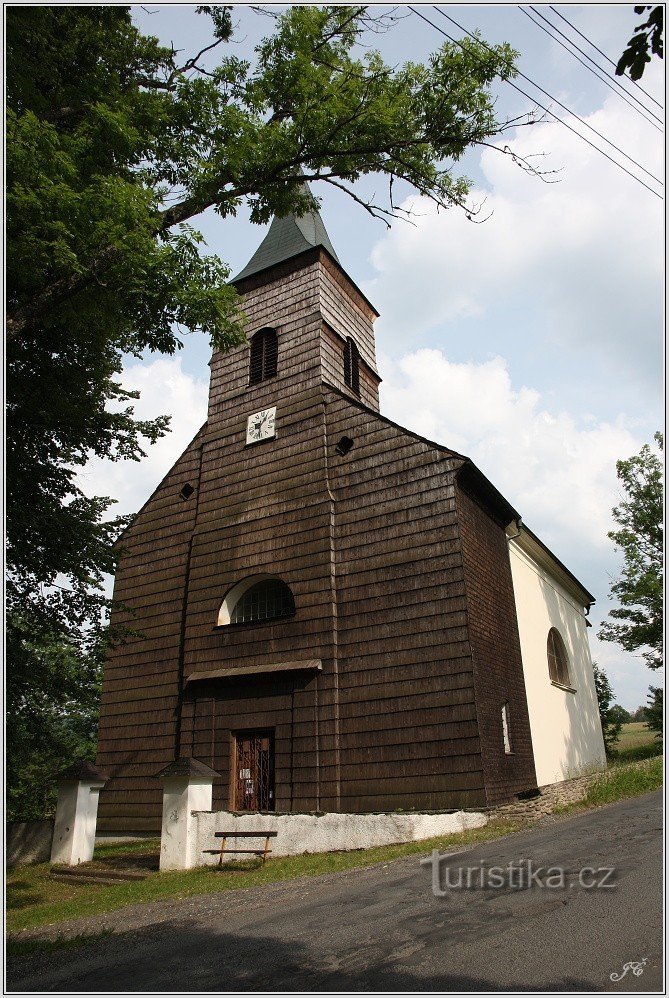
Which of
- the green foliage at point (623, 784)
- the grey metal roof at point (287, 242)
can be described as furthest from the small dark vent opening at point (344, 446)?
the green foliage at point (623, 784)

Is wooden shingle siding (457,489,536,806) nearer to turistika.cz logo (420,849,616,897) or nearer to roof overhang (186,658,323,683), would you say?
roof overhang (186,658,323,683)

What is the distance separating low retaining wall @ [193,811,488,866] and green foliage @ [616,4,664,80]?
10.1 metres

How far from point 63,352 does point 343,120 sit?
520 centimetres

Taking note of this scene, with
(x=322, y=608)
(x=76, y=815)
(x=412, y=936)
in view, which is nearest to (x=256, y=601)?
(x=322, y=608)

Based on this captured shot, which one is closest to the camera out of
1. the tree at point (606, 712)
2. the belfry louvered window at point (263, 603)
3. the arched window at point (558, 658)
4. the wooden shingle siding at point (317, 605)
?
the wooden shingle siding at point (317, 605)

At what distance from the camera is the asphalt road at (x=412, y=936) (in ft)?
13.4

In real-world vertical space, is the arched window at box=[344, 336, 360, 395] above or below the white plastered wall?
above

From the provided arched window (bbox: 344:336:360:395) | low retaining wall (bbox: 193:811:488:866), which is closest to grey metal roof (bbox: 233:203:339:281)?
arched window (bbox: 344:336:360:395)

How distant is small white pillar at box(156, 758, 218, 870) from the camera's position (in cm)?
1101

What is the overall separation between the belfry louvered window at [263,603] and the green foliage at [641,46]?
1259 cm

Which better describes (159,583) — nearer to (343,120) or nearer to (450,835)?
(450,835)

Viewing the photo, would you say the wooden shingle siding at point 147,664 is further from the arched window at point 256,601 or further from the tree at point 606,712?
the tree at point 606,712

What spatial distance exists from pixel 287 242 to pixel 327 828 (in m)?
16.1

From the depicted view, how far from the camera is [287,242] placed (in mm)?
19094
